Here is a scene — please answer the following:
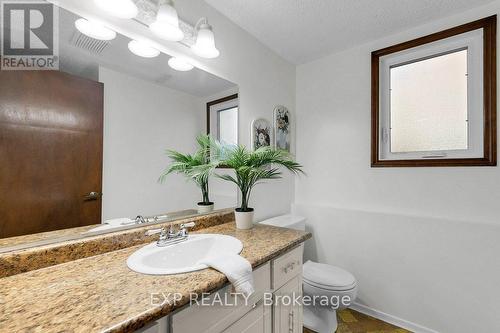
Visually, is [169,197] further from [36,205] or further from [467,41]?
[467,41]

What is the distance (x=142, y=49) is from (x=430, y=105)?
80.0 inches

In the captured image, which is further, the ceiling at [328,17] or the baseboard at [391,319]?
the baseboard at [391,319]

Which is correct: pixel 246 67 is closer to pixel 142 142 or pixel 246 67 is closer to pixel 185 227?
pixel 142 142

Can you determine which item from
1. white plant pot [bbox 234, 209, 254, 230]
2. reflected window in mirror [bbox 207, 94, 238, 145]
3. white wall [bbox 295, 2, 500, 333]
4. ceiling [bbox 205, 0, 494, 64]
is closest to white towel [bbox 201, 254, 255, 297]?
white plant pot [bbox 234, 209, 254, 230]

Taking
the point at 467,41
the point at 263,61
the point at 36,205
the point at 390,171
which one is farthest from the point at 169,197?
the point at 467,41

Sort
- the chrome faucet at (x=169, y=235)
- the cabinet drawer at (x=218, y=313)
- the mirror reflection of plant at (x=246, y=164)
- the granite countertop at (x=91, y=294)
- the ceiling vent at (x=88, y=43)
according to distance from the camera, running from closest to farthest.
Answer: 1. the granite countertop at (x=91, y=294)
2. the cabinet drawer at (x=218, y=313)
3. the ceiling vent at (x=88, y=43)
4. the chrome faucet at (x=169, y=235)
5. the mirror reflection of plant at (x=246, y=164)

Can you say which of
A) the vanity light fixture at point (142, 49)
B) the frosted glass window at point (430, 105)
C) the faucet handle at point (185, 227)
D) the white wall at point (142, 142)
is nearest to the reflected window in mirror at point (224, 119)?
the white wall at point (142, 142)

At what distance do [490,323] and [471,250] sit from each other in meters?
0.44

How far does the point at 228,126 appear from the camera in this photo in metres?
1.62

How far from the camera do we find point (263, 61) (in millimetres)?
1979

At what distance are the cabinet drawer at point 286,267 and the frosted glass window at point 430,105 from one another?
51.1 inches

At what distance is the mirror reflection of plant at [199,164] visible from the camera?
4.22 feet

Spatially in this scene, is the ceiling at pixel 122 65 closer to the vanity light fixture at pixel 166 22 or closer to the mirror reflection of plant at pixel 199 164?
the vanity light fixture at pixel 166 22

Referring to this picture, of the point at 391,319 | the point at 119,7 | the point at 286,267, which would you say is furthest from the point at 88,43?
the point at 391,319
